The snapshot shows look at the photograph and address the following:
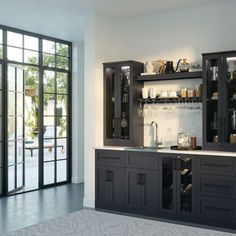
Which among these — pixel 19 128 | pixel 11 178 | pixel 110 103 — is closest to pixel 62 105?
pixel 19 128

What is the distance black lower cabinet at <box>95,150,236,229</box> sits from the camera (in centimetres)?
455

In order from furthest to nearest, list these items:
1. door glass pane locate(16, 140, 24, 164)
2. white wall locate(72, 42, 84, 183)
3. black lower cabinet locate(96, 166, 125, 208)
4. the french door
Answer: white wall locate(72, 42, 84, 183)
door glass pane locate(16, 140, 24, 164)
the french door
black lower cabinet locate(96, 166, 125, 208)

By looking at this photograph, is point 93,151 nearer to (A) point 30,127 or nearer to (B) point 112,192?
(B) point 112,192

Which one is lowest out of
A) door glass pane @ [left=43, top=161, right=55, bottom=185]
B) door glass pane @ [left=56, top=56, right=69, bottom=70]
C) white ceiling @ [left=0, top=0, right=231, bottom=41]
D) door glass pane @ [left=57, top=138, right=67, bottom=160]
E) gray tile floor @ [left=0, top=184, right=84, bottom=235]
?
gray tile floor @ [left=0, top=184, right=84, bottom=235]

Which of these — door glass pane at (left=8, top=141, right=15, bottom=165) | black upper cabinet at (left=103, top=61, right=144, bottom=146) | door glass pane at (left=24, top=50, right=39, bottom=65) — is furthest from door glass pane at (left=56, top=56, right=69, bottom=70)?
black upper cabinet at (left=103, top=61, right=144, bottom=146)

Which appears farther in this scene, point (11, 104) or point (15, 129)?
point (15, 129)

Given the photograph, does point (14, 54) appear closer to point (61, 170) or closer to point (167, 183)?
point (61, 170)

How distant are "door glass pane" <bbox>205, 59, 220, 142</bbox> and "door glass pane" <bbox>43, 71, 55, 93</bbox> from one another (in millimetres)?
3346

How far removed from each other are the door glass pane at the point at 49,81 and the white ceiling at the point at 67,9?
3.42 ft

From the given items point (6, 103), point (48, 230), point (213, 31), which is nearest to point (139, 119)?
point (213, 31)

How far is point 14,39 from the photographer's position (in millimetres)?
6516

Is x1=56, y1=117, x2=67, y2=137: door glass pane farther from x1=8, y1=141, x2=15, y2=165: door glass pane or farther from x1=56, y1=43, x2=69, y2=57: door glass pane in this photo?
x1=56, y1=43, x2=69, y2=57: door glass pane

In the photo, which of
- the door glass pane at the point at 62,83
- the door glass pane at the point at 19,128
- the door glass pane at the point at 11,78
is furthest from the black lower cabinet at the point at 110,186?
the door glass pane at the point at 62,83

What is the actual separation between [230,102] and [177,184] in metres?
1.23
